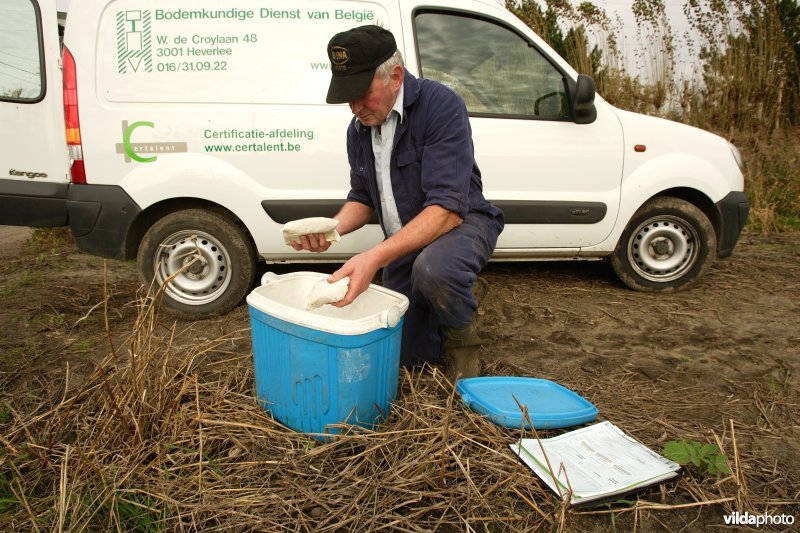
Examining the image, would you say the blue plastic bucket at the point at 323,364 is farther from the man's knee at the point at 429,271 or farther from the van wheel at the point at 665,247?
the van wheel at the point at 665,247

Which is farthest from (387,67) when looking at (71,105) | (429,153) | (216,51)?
(71,105)

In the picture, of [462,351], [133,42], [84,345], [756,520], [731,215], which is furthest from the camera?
[731,215]

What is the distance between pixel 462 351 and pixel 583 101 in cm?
180

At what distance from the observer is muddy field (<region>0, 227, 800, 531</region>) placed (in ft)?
5.21

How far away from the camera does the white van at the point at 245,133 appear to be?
2.81 m

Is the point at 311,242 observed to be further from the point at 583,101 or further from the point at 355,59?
the point at 583,101

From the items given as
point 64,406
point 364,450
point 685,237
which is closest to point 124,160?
point 64,406

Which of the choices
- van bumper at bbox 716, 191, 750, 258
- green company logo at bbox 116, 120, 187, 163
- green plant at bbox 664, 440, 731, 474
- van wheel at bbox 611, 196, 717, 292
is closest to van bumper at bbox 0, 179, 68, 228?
green company logo at bbox 116, 120, 187, 163

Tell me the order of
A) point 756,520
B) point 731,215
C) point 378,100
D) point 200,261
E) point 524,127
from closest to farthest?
point 756,520
point 378,100
point 200,261
point 524,127
point 731,215

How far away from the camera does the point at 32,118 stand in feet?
9.25

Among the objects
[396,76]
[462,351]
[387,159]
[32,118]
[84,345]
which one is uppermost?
[396,76]

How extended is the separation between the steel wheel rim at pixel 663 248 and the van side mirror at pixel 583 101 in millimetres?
829

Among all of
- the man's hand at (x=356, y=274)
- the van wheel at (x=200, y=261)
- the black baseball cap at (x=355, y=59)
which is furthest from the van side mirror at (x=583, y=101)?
the van wheel at (x=200, y=261)

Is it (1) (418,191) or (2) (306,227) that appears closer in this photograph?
(2) (306,227)
